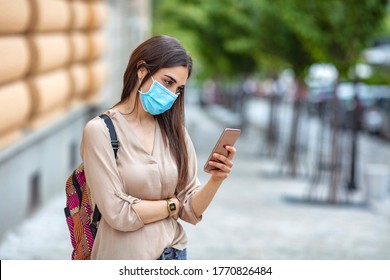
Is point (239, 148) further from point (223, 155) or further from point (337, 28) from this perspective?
point (223, 155)

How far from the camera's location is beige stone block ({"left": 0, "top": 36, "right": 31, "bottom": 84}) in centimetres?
948

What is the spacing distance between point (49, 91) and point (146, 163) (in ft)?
30.1

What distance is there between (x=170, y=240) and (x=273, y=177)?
15.7 meters

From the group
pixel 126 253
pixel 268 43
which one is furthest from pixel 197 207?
pixel 268 43

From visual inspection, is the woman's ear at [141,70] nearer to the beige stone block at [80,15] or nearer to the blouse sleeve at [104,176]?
the blouse sleeve at [104,176]

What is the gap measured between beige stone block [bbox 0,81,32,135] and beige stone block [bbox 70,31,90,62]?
4118mm

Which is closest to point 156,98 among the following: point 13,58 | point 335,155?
point 13,58

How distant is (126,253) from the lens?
153 inches

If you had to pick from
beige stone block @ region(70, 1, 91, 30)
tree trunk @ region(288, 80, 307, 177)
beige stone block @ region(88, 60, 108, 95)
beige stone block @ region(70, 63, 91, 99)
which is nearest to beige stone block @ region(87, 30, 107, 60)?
beige stone block @ region(88, 60, 108, 95)

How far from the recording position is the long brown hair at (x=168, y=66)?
3.89m

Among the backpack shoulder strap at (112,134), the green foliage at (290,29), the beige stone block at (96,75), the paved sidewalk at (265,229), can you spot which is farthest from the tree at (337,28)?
the backpack shoulder strap at (112,134)

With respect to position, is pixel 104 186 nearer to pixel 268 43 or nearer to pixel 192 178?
pixel 192 178

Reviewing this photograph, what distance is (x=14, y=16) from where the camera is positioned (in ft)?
31.8

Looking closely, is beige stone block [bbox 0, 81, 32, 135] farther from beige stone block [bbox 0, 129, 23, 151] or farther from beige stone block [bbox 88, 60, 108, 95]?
beige stone block [bbox 88, 60, 108, 95]
